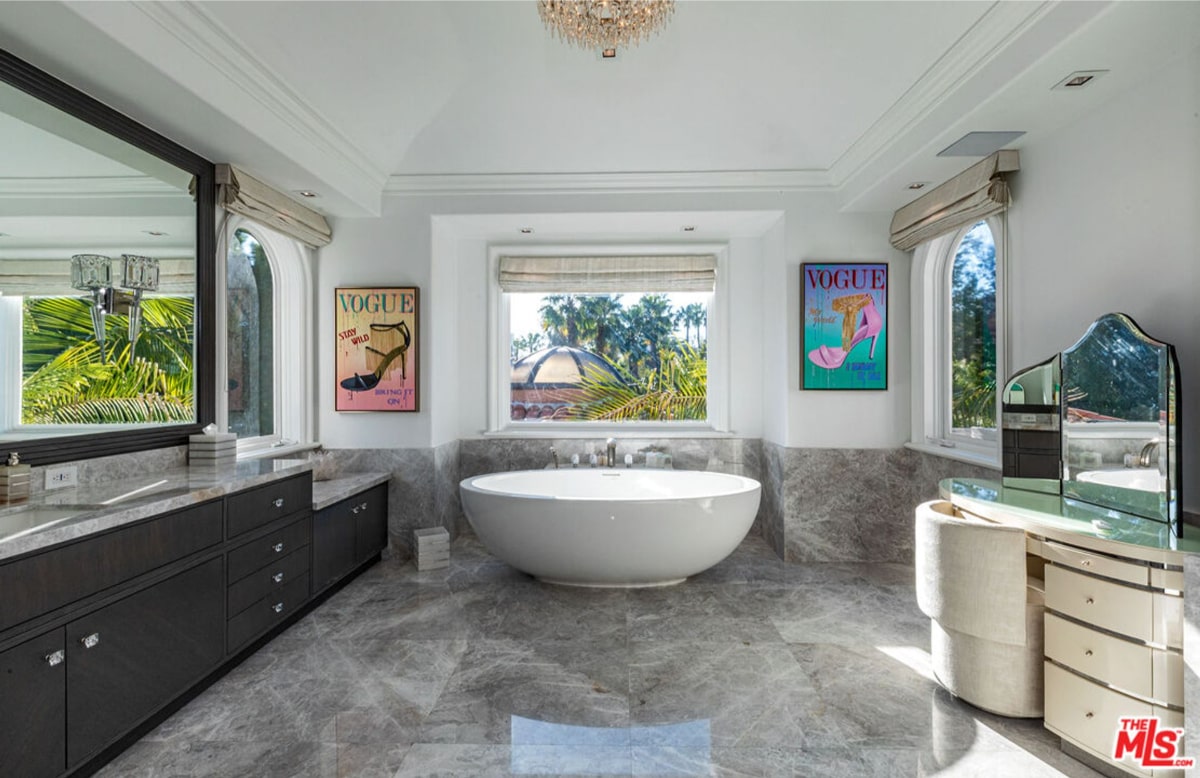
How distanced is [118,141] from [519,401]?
2.85m

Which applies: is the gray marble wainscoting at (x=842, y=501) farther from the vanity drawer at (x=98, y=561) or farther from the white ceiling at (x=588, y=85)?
the vanity drawer at (x=98, y=561)

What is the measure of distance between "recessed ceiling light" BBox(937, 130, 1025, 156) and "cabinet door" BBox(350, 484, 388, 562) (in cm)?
369

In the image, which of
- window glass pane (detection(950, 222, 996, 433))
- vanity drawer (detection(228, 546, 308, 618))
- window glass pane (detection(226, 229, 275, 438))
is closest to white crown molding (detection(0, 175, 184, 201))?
window glass pane (detection(226, 229, 275, 438))

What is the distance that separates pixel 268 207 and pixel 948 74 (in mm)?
3410

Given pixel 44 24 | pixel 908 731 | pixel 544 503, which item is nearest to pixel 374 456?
pixel 544 503

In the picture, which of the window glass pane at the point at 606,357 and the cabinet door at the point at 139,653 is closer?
the cabinet door at the point at 139,653

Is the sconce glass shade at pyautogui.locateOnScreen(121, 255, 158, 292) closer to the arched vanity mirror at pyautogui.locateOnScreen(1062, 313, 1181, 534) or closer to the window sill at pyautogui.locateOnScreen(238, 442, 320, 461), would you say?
the window sill at pyautogui.locateOnScreen(238, 442, 320, 461)

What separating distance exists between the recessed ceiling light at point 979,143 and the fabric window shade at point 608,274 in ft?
5.88

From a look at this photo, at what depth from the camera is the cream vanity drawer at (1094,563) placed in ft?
5.56

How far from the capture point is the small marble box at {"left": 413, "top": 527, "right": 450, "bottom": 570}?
3647 mm

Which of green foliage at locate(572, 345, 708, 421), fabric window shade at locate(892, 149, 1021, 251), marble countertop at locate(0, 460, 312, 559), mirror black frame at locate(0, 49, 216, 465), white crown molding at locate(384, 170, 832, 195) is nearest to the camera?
marble countertop at locate(0, 460, 312, 559)

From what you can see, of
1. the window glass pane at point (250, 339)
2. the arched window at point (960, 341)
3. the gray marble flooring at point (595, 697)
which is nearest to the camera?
the gray marble flooring at point (595, 697)

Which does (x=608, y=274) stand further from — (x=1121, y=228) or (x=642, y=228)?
(x=1121, y=228)

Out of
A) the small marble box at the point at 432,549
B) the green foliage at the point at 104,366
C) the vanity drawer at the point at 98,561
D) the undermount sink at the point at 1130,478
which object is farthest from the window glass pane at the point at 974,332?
the green foliage at the point at 104,366
